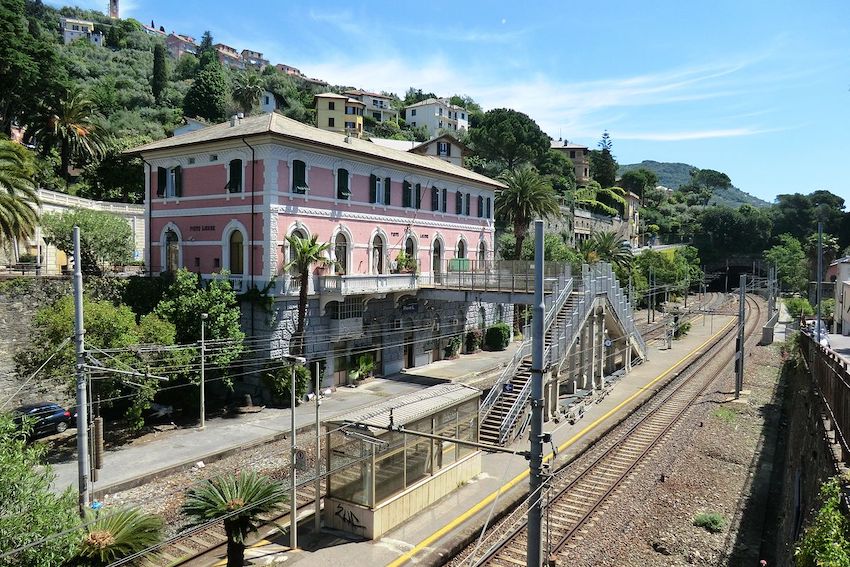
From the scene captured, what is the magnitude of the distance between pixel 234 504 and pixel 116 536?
2394 millimetres

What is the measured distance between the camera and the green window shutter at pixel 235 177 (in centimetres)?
3030

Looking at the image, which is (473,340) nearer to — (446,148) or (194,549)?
(194,549)

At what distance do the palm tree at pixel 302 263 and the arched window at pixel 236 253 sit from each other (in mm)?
2657

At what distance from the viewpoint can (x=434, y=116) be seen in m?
131

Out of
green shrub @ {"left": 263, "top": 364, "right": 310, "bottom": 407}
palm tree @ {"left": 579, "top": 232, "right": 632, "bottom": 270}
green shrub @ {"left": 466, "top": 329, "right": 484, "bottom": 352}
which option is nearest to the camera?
green shrub @ {"left": 263, "top": 364, "right": 310, "bottom": 407}

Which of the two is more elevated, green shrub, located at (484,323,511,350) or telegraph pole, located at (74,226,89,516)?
telegraph pole, located at (74,226,89,516)

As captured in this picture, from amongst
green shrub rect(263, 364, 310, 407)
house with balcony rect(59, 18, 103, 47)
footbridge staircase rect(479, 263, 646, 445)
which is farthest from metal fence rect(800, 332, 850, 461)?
house with balcony rect(59, 18, 103, 47)

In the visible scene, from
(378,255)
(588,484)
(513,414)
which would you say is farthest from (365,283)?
(588,484)

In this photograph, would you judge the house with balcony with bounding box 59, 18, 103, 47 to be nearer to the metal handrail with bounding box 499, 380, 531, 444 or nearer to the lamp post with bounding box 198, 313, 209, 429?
the lamp post with bounding box 198, 313, 209, 429

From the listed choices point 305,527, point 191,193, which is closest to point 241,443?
point 305,527

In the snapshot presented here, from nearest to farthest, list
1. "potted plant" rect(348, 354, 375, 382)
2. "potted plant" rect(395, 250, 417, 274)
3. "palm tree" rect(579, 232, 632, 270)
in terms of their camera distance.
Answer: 1. "potted plant" rect(348, 354, 375, 382)
2. "potted plant" rect(395, 250, 417, 274)
3. "palm tree" rect(579, 232, 632, 270)

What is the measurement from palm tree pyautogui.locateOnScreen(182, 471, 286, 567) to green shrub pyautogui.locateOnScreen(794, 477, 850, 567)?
10205 mm

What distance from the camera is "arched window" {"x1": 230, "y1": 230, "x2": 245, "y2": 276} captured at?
30.6m

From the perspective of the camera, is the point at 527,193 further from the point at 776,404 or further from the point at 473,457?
the point at 473,457
